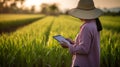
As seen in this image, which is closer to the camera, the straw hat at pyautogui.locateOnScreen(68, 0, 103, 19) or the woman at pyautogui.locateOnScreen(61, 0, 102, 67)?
the woman at pyautogui.locateOnScreen(61, 0, 102, 67)

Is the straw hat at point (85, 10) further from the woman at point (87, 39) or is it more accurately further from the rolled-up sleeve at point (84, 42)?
the rolled-up sleeve at point (84, 42)

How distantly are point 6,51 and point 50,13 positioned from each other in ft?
97.4

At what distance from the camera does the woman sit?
250 cm

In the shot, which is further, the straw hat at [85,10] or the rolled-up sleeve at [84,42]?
the straw hat at [85,10]

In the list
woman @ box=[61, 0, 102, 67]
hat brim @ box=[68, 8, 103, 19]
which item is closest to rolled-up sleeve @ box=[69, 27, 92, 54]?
woman @ box=[61, 0, 102, 67]

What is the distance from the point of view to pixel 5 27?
1205 centimetres

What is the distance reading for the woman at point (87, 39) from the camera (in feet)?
8.19

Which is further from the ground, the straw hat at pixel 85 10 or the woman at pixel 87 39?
the straw hat at pixel 85 10

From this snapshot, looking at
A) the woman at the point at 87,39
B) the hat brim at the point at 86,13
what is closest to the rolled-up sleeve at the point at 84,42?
the woman at the point at 87,39

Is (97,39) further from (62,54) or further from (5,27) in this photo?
(5,27)

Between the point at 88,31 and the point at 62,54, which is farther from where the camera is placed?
the point at 62,54

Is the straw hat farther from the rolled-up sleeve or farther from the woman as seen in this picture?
the rolled-up sleeve

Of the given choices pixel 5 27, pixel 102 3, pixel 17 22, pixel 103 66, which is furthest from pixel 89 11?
pixel 17 22

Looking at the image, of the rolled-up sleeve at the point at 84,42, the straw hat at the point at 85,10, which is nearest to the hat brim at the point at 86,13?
the straw hat at the point at 85,10
